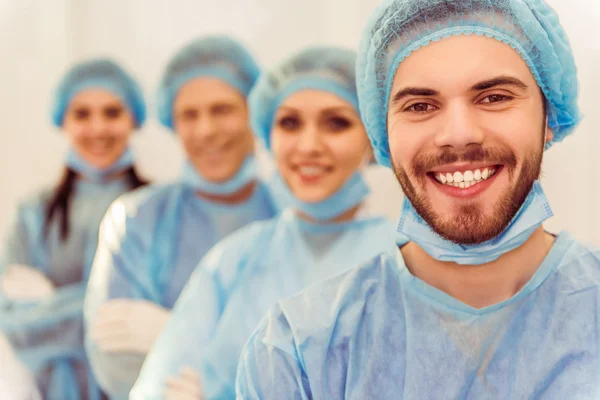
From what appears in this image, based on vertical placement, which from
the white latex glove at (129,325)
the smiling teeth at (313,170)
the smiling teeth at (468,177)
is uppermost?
the smiling teeth at (313,170)

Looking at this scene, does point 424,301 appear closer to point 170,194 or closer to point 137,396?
point 137,396

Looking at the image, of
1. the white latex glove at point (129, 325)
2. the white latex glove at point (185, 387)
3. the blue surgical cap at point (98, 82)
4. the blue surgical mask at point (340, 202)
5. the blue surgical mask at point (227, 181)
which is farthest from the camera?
the blue surgical cap at point (98, 82)

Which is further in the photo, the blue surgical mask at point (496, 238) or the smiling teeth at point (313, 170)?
the smiling teeth at point (313, 170)

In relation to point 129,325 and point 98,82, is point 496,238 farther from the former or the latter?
point 98,82

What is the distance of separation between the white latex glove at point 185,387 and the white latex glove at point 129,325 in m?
0.38

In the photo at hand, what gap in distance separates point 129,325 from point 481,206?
112 centimetres

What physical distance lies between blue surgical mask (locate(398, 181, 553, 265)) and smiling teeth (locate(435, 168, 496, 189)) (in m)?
0.08

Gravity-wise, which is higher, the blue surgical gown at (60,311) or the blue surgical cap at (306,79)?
the blue surgical cap at (306,79)

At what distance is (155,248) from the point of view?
6.54ft

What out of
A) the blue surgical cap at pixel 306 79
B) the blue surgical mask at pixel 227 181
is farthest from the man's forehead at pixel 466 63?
the blue surgical mask at pixel 227 181

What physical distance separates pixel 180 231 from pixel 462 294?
1.00 metres

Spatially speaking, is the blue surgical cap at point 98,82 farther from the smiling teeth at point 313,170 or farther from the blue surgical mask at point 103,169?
the smiling teeth at point 313,170

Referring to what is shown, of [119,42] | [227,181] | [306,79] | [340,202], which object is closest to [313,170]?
[340,202]

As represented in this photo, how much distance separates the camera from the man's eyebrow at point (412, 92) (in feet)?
3.67
